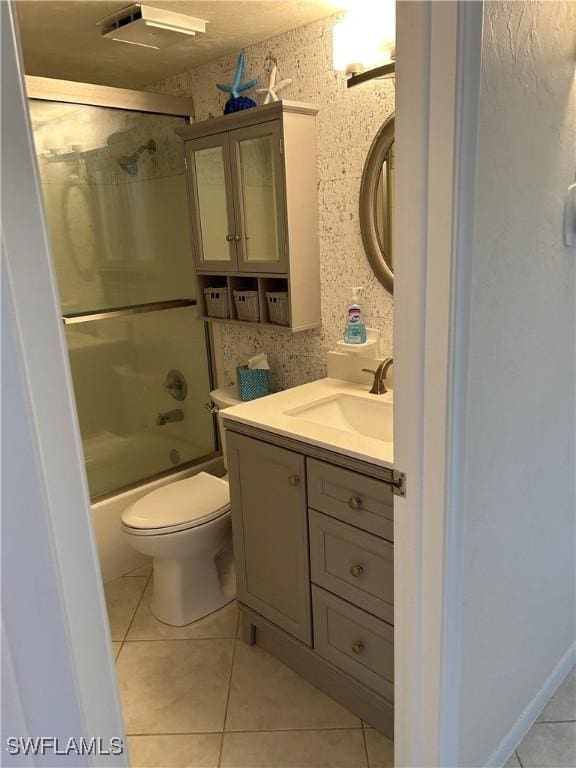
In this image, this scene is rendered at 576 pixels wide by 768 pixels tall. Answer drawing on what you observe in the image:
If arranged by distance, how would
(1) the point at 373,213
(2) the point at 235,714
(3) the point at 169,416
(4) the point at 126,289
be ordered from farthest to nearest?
(3) the point at 169,416 → (4) the point at 126,289 → (1) the point at 373,213 → (2) the point at 235,714

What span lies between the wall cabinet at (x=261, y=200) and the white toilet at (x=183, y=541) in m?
0.74

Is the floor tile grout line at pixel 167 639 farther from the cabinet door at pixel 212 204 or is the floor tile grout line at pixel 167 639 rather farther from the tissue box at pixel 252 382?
the cabinet door at pixel 212 204

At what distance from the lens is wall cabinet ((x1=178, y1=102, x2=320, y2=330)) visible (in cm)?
207

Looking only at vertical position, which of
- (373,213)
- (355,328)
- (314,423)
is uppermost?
(373,213)

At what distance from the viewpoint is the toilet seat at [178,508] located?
2.09 metres

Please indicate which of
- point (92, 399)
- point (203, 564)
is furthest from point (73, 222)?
point (203, 564)

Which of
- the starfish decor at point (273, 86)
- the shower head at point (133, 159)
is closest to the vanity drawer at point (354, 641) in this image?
the starfish decor at point (273, 86)

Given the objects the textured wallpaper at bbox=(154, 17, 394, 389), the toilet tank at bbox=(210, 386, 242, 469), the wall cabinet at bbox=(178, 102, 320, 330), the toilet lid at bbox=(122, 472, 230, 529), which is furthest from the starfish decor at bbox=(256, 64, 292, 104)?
the toilet lid at bbox=(122, 472, 230, 529)

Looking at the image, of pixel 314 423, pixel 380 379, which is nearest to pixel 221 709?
pixel 314 423

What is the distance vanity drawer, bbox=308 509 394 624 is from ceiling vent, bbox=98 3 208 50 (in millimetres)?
1602

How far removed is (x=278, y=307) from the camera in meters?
2.25

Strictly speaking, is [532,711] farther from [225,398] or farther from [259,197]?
[259,197]

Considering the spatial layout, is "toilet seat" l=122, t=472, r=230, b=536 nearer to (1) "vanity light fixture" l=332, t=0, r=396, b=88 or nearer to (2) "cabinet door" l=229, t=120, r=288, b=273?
(2) "cabinet door" l=229, t=120, r=288, b=273

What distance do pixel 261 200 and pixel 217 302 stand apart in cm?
48
